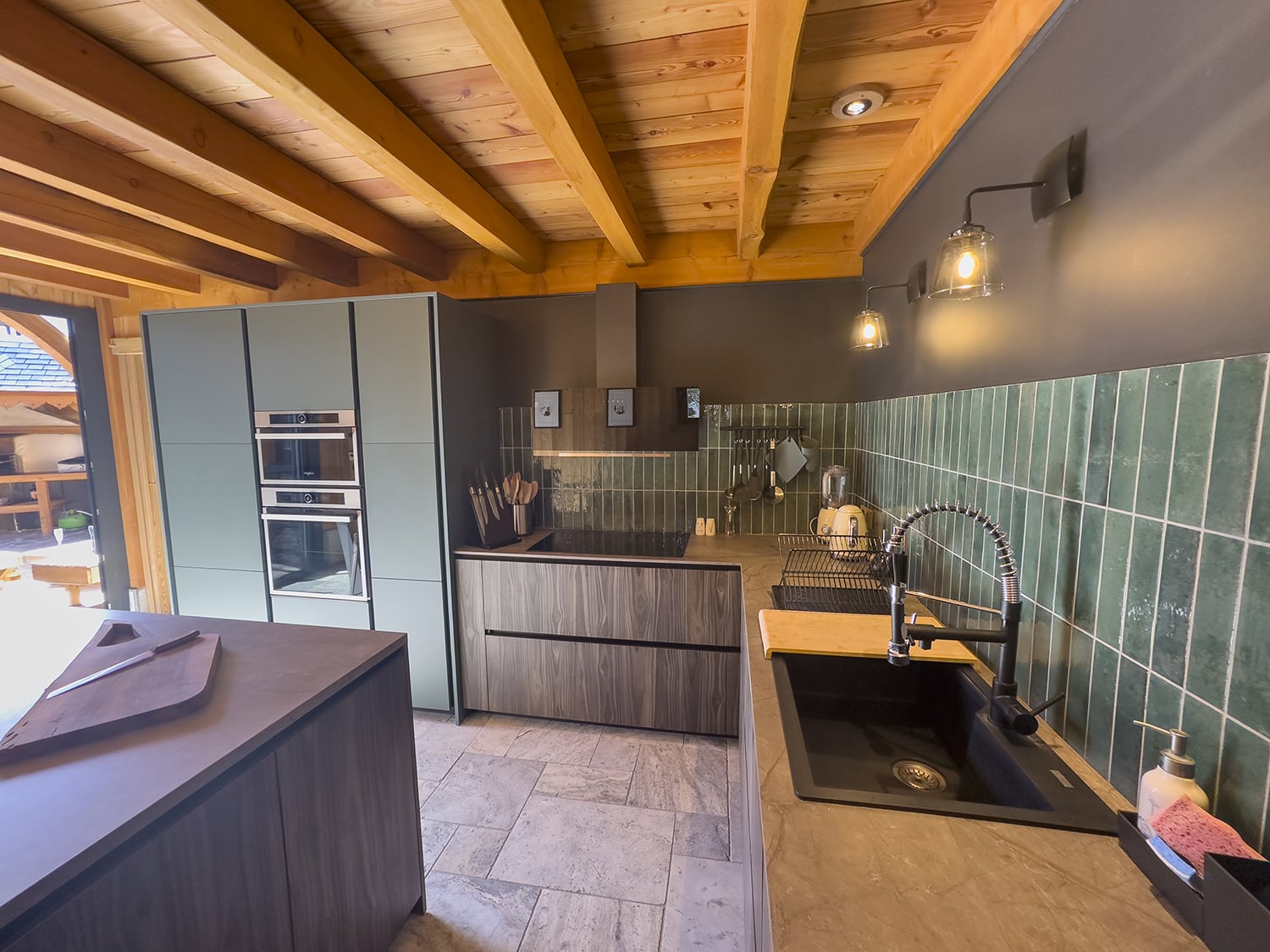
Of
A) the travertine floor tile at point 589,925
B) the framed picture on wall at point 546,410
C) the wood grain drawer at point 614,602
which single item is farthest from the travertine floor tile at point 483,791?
the framed picture on wall at point 546,410

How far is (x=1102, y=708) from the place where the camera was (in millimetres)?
861

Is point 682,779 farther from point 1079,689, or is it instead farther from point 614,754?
point 1079,689

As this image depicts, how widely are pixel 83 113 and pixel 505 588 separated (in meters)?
2.01

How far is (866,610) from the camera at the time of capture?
1524 mm

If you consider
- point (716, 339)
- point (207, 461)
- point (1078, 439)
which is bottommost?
point (207, 461)

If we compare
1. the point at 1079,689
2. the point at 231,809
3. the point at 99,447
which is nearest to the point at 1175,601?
the point at 1079,689

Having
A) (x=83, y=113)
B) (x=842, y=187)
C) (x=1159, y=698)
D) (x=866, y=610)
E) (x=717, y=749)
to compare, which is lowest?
→ (x=717, y=749)

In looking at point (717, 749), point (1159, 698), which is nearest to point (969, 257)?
point (1159, 698)

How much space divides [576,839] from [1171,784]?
5.56 feet

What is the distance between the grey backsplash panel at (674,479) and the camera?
265 cm

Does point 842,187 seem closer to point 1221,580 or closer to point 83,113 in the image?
point 1221,580

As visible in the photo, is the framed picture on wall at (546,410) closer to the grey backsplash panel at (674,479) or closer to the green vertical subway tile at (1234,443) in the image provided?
the grey backsplash panel at (674,479)

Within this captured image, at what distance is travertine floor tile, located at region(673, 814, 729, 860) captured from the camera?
5.65ft

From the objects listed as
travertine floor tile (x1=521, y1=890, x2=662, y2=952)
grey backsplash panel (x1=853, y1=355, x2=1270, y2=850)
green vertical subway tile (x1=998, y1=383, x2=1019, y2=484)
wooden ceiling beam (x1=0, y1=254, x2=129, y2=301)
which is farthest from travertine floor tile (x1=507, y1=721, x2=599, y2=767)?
wooden ceiling beam (x1=0, y1=254, x2=129, y2=301)
